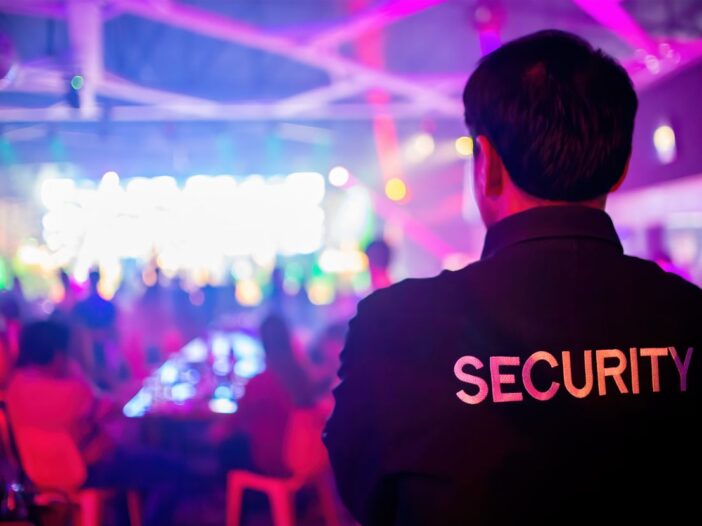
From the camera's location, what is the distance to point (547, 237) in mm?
742

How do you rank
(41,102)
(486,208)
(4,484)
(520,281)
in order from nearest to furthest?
(520,281) < (486,208) < (4,484) < (41,102)

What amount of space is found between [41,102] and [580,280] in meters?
11.5

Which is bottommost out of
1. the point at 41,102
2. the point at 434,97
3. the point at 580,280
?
the point at 580,280

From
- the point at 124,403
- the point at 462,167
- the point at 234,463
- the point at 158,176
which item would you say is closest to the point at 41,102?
the point at 158,176

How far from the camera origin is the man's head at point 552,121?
0.76 metres

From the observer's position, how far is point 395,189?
12352 mm

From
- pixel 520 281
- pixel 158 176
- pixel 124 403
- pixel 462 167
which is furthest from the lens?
pixel 462 167

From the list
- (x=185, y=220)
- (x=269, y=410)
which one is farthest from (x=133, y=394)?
(x=185, y=220)

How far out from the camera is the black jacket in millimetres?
687

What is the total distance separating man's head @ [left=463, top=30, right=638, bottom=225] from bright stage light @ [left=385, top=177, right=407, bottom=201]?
37.9 feet

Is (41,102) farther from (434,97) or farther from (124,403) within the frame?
(124,403)

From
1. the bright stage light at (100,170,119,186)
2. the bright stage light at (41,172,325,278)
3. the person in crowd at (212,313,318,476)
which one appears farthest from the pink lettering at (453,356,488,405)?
the bright stage light at (100,170,119,186)

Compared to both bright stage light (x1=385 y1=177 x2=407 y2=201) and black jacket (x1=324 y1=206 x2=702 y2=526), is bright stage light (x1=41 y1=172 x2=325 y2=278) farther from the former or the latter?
black jacket (x1=324 y1=206 x2=702 y2=526)

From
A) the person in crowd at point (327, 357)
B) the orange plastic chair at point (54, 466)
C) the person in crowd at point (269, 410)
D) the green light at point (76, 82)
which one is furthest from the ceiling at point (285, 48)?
the person in crowd at point (269, 410)
